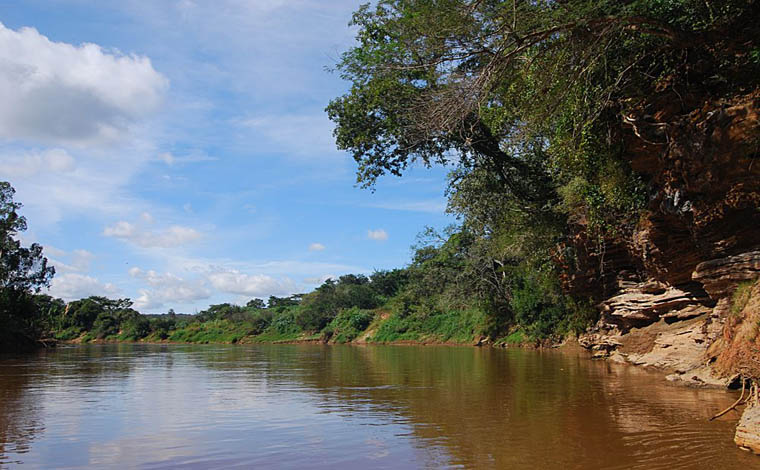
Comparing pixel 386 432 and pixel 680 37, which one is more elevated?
pixel 680 37

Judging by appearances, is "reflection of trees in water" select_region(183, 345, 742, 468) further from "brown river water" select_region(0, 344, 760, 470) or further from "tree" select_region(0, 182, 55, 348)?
"tree" select_region(0, 182, 55, 348)

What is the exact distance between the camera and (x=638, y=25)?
30.0 ft

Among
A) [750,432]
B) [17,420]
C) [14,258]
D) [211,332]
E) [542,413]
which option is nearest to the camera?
[750,432]

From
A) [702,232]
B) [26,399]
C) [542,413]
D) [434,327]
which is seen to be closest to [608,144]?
[702,232]

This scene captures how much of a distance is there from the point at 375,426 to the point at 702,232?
9.00 meters

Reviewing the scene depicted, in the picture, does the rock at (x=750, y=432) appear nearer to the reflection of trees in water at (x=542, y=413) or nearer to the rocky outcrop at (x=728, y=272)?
the reflection of trees in water at (x=542, y=413)

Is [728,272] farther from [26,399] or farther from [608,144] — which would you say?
[26,399]

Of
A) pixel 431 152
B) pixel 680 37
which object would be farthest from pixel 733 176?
pixel 431 152

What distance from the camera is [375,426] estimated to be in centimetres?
802

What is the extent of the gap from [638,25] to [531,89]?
2568 mm

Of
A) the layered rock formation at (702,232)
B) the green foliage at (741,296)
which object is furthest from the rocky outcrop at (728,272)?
the green foliage at (741,296)

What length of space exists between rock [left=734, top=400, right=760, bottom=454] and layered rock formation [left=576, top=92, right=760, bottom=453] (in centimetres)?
1

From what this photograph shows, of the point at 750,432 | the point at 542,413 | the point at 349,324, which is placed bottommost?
the point at 542,413

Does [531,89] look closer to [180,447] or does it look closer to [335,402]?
[335,402]
